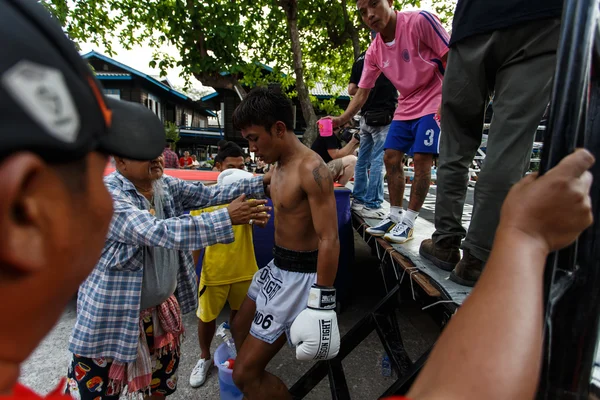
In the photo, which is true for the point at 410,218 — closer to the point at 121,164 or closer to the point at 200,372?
the point at 121,164

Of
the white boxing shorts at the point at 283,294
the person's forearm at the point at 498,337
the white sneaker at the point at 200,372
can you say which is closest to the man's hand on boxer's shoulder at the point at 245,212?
the white boxing shorts at the point at 283,294

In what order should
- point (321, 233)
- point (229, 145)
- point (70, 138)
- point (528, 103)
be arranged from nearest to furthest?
1. point (70, 138)
2. point (528, 103)
3. point (321, 233)
4. point (229, 145)

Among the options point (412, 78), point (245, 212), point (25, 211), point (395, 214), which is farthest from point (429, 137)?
point (25, 211)

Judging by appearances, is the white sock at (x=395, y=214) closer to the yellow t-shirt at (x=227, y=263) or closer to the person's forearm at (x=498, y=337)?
the yellow t-shirt at (x=227, y=263)

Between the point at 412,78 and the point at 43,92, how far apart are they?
8.93ft

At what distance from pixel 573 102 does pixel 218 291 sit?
2.93m

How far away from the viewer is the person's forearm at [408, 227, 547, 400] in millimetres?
487

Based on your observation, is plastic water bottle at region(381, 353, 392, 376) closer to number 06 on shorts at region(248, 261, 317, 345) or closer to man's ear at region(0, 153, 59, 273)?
number 06 on shorts at region(248, 261, 317, 345)

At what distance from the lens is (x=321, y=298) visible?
1896 millimetres

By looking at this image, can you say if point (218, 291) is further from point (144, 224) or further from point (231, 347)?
point (144, 224)

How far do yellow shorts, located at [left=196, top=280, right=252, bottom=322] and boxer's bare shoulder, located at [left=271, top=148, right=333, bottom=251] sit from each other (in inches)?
42.9

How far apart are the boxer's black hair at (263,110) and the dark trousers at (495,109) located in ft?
3.30

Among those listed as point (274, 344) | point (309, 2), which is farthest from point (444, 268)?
point (309, 2)

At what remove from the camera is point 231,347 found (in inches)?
105
